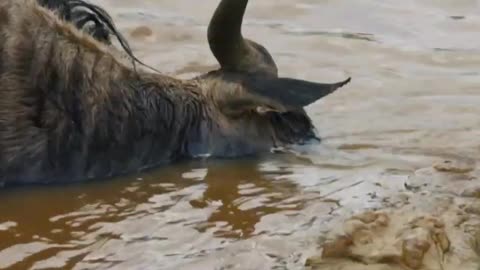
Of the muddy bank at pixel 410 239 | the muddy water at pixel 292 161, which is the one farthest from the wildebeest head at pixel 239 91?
the muddy bank at pixel 410 239

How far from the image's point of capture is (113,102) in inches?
213

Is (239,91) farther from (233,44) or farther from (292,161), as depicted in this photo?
(292,161)

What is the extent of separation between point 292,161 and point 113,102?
2.69ft

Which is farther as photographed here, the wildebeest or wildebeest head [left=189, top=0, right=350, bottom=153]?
wildebeest head [left=189, top=0, right=350, bottom=153]

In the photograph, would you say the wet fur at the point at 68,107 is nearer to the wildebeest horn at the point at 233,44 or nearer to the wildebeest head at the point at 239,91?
the wildebeest head at the point at 239,91

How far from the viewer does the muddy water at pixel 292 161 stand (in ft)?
14.3

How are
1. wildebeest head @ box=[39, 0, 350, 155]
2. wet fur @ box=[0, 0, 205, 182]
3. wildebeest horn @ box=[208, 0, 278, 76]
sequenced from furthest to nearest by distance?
1. wildebeest head @ box=[39, 0, 350, 155]
2. wildebeest horn @ box=[208, 0, 278, 76]
3. wet fur @ box=[0, 0, 205, 182]

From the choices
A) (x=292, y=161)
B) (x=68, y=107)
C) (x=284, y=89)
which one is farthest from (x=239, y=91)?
(x=68, y=107)

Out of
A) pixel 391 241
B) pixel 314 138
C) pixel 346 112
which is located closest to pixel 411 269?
pixel 391 241

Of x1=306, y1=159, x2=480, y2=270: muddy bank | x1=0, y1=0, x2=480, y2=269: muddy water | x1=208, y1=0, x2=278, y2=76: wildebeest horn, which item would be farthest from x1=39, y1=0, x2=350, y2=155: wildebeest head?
x1=306, y1=159, x2=480, y2=270: muddy bank

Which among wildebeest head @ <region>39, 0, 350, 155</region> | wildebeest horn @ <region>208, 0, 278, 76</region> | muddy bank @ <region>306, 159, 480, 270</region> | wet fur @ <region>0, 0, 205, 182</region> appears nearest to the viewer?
muddy bank @ <region>306, 159, 480, 270</region>

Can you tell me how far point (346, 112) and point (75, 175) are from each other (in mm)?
1675

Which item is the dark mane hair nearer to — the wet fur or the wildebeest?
the wildebeest

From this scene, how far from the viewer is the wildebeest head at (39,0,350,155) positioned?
5.62 m
